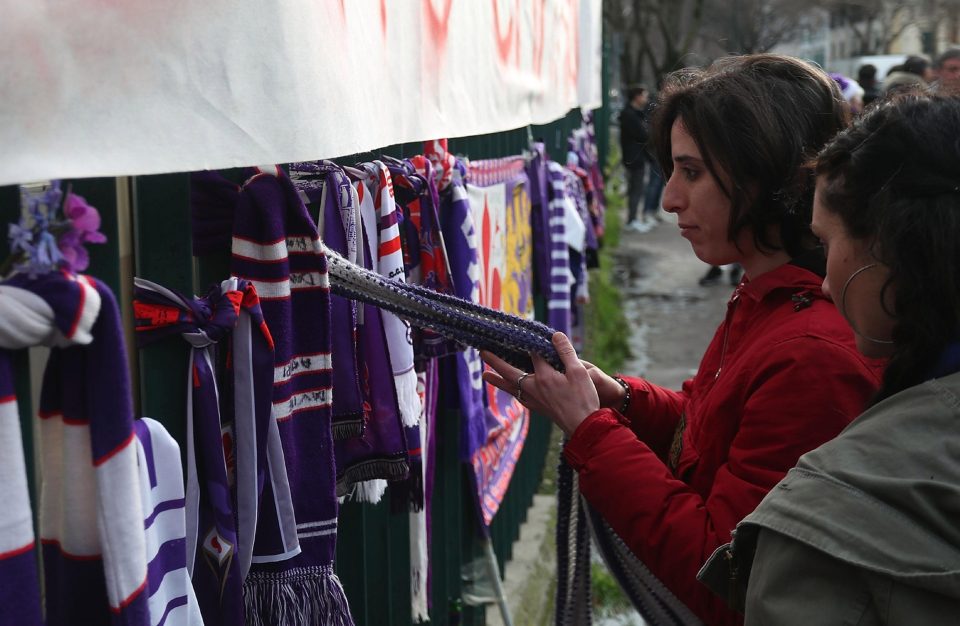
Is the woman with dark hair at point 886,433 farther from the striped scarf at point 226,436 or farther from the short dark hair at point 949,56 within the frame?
the short dark hair at point 949,56

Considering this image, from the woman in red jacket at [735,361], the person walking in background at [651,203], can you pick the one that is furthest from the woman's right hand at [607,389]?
the person walking in background at [651,203]

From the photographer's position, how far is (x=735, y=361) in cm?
194

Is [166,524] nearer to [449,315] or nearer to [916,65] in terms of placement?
[449,315]

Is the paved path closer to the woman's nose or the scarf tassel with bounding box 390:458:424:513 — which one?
the scarf tassel with bounding box 390:458:424:513

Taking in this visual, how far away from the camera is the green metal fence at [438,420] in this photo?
4.33 ft

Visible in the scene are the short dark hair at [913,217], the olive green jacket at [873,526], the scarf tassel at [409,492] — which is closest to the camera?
the olive green jacket at [873,526]

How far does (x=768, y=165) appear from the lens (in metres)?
1.95

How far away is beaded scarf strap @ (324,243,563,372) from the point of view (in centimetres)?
180

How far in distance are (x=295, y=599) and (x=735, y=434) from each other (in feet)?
2.63

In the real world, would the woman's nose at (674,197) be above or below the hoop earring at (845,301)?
above

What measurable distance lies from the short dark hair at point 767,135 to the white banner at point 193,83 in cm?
59

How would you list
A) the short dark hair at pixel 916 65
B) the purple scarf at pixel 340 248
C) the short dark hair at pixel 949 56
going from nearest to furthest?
the purple scarf at pixel 340 248 < the short dark hair at pixel 949 56 < the short dark hair at pixel 916 65

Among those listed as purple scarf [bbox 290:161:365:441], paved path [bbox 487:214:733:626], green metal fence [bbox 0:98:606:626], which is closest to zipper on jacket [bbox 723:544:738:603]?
purple scarf [bbox 290:161:365:441]

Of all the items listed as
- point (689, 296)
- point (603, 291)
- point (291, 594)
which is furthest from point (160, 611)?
point (689, 296)
